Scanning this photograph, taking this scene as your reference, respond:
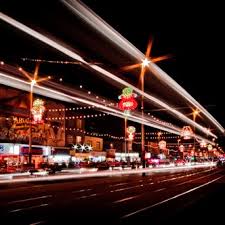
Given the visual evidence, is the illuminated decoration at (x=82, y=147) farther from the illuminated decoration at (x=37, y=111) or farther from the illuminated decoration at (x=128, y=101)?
the illuminated decoration at (x=128, y=101)

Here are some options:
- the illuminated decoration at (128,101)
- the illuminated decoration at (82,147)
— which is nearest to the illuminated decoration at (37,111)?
the illuminated decoration at (128,101)

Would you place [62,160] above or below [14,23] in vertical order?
below

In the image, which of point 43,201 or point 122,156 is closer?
point 43,201

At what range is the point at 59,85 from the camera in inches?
2406

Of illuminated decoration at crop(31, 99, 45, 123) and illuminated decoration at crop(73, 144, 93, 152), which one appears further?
illuminated decoration at crop(73, 144, 93, 152)

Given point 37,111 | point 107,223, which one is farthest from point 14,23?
point 107,223

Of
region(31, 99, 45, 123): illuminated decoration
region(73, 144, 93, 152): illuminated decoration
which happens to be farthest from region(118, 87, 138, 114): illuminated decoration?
region(73, 144, 93, 152): illuminated decoration

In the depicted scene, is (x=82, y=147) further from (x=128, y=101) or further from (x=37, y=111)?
(x=128, y=101)

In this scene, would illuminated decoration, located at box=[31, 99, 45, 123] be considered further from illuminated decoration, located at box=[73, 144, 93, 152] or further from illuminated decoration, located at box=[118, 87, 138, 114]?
illuminated decoration, located at box=[73, 144, 93, 152]

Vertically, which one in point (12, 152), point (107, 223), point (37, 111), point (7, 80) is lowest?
point (107, 223)

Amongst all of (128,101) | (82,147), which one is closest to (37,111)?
(128,101)

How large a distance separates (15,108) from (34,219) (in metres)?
37.1

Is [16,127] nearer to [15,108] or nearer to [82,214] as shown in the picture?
[15,108]

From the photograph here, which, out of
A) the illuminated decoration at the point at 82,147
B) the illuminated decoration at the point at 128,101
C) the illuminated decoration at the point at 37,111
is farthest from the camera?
the illuminated decoration at the point at 82,147
